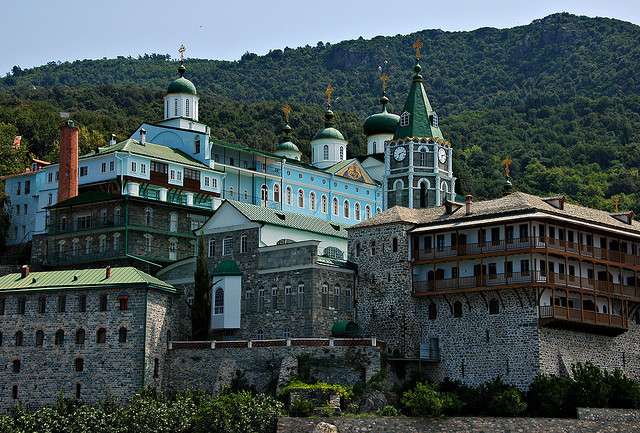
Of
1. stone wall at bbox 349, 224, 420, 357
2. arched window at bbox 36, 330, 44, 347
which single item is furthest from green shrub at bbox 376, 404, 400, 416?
arched window at bbox 36, 330, 44, 347

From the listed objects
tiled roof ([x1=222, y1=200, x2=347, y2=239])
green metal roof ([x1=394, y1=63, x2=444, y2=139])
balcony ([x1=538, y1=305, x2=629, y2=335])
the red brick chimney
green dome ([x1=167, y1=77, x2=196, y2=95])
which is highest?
green dome ([x1=167, y1=77, x2=196, y2=95])

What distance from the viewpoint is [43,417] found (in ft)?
224

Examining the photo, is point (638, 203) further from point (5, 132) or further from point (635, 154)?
point (5, 132)

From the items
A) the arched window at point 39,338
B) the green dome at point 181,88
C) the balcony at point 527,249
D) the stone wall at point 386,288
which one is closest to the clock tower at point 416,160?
the stone wall at point 386,288

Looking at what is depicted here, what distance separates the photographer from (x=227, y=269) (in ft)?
256

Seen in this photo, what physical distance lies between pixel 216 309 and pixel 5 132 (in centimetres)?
4522

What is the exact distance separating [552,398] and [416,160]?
1108 inches

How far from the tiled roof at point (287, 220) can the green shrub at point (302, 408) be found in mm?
15115

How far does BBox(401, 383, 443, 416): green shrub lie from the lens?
6544 cm

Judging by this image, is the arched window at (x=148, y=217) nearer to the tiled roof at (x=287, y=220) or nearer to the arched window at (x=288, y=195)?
the tiled roof at (x=287, y=220)

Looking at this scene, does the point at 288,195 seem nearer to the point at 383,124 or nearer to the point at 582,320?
the point at 383,124

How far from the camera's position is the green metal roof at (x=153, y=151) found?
297 ft

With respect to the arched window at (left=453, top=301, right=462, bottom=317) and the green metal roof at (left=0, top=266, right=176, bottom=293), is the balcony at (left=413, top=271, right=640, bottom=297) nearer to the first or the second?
the arched window at (left=453, top=301, right=462, bottom=317)

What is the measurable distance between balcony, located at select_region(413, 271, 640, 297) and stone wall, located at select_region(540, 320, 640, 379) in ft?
7.86
